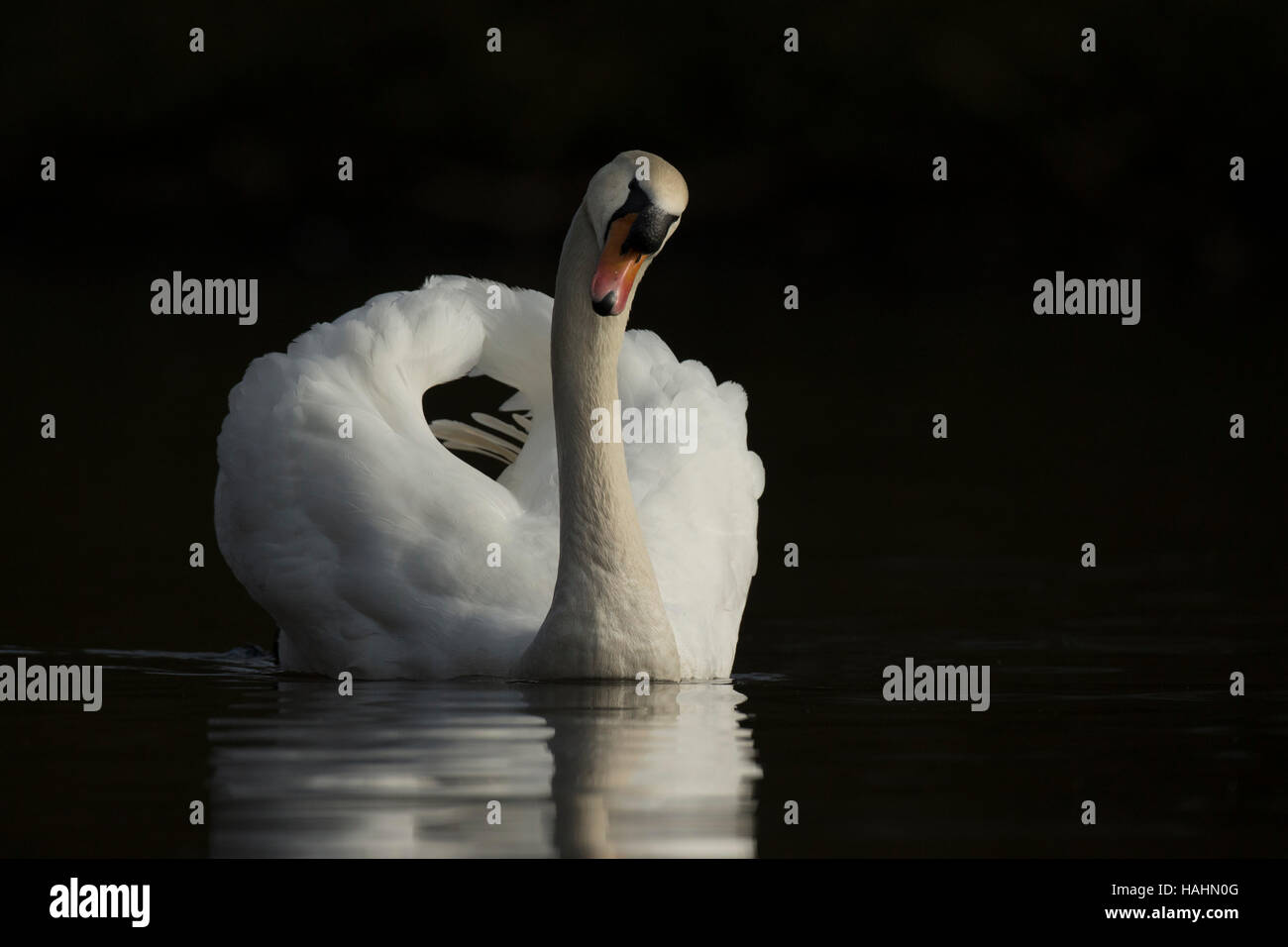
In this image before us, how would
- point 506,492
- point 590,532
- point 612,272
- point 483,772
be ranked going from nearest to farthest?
point 483,772 → point 612,272 → point 590,532 → point 506,492

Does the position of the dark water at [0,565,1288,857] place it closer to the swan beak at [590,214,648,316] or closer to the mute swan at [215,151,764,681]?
the mute swan at [215,151,764,681]

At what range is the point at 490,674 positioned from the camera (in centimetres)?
1069

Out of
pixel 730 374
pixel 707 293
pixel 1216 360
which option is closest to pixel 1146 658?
pixel 730 374

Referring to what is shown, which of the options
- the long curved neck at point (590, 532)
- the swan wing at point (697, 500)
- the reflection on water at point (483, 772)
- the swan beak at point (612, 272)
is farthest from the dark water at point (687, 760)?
the swan beak at point (612, 272)

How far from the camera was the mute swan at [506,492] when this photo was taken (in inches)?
411

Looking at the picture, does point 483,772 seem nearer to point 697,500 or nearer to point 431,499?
point 431,499

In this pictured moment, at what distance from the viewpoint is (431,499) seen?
36.6 ft

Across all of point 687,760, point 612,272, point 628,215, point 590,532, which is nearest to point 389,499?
point 590,532

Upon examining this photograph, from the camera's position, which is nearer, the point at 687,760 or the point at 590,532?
the point at 687,760

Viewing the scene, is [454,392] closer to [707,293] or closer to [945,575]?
[945,575]

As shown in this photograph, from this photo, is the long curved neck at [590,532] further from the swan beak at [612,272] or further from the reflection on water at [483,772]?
the swan beak at [612,272]

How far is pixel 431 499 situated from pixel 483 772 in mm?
2394

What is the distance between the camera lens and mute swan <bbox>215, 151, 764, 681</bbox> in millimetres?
10438

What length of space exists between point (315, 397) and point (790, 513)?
5206 millimetres
